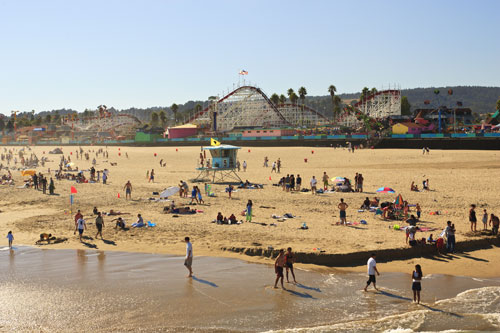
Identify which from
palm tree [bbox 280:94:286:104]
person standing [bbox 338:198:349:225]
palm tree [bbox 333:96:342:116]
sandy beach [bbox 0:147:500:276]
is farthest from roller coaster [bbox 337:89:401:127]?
person standing [bbox 338:198:349:225]

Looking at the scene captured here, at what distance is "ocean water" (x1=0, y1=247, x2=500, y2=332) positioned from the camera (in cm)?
862

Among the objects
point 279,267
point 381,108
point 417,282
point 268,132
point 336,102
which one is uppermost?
point 336,102

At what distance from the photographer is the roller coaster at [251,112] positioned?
84.6 metres

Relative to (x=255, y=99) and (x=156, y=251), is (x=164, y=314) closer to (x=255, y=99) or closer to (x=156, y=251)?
(x=156, y=251)

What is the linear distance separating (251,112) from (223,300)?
256ft

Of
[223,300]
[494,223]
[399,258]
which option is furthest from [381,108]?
Result: [223,300]

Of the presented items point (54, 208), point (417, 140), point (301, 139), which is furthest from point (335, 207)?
point (301, 139)

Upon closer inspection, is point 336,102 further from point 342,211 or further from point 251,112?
point 342,211

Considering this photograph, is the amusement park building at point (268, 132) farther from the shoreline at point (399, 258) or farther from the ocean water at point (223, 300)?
the ocean water at point (223, 300)

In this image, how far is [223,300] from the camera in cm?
978

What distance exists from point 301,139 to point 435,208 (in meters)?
43.8

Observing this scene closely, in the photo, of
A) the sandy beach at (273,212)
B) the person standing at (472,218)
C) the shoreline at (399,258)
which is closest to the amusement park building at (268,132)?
the sandy beach at (273,212)

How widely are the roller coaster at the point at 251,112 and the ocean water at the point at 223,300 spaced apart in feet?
235

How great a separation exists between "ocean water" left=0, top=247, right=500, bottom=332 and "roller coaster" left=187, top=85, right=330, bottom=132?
71.7 m
